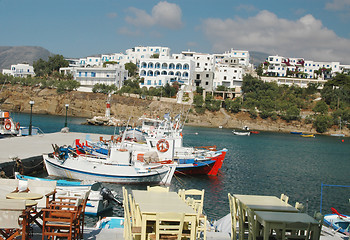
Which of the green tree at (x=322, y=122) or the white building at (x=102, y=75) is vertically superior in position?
the white building at (x=102, y=75)

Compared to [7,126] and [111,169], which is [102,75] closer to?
[7,126]

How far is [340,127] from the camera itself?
84250mm

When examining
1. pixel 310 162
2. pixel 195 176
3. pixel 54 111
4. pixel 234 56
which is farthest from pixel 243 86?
pixel 195 176

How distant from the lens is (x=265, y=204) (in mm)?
6348

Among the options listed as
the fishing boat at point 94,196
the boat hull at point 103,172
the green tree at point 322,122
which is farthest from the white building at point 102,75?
the fishing boat at point 94,196

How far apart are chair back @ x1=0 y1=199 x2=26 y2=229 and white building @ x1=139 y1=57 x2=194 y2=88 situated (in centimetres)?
8568

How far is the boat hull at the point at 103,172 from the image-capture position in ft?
69.8

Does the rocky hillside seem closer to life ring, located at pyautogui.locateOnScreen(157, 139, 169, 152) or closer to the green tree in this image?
the green tree

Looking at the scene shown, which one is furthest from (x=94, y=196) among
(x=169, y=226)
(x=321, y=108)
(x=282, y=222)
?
(x=321, y=108)

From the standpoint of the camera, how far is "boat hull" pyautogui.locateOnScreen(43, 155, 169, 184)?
21.3 meters

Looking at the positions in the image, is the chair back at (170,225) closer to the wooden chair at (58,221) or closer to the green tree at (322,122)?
the wooden chair at (58,221)

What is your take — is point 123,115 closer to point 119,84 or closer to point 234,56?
point 119,84

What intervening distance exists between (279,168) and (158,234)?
3143 centimetres

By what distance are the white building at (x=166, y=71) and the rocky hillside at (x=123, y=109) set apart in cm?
760
